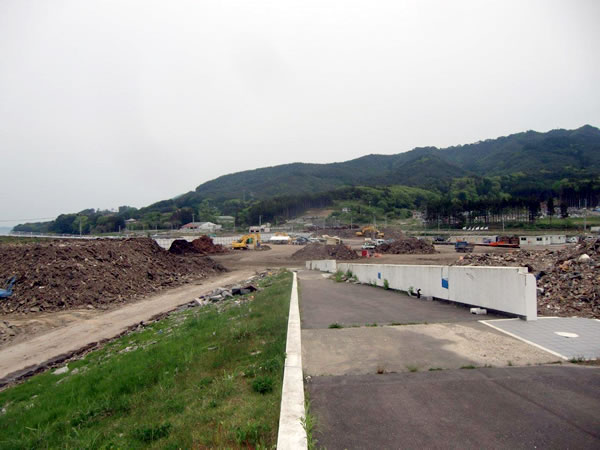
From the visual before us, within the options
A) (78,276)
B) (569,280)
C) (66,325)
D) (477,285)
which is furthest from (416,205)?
(477,285)

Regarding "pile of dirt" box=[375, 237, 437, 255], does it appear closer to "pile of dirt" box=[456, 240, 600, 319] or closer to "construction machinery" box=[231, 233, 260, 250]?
"construction machinery" box=[231, 233, 260, 250]

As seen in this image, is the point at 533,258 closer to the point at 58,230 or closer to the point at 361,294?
the point at 361,294

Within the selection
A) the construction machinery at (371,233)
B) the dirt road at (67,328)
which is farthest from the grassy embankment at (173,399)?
the construction machinery at (371,233)

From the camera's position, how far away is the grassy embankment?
163 inches

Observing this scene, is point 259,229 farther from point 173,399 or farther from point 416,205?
point 173,399

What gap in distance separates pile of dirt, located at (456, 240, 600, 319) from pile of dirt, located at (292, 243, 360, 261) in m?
28.7

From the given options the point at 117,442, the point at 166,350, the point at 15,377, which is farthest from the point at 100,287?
the point at 117,442

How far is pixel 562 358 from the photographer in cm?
561

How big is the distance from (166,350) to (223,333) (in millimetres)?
1380

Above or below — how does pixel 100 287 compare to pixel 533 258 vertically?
below

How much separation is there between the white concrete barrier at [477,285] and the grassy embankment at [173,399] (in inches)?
202

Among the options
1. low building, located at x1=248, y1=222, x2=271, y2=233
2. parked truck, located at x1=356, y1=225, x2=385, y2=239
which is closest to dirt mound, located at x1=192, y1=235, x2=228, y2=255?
low building, located at x1=248, y1=222, x2=271, y2=233

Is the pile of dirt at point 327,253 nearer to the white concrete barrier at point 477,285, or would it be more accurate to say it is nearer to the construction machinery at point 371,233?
the white concrete barrier at point 477,285

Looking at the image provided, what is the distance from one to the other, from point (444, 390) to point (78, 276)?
23.8 m
